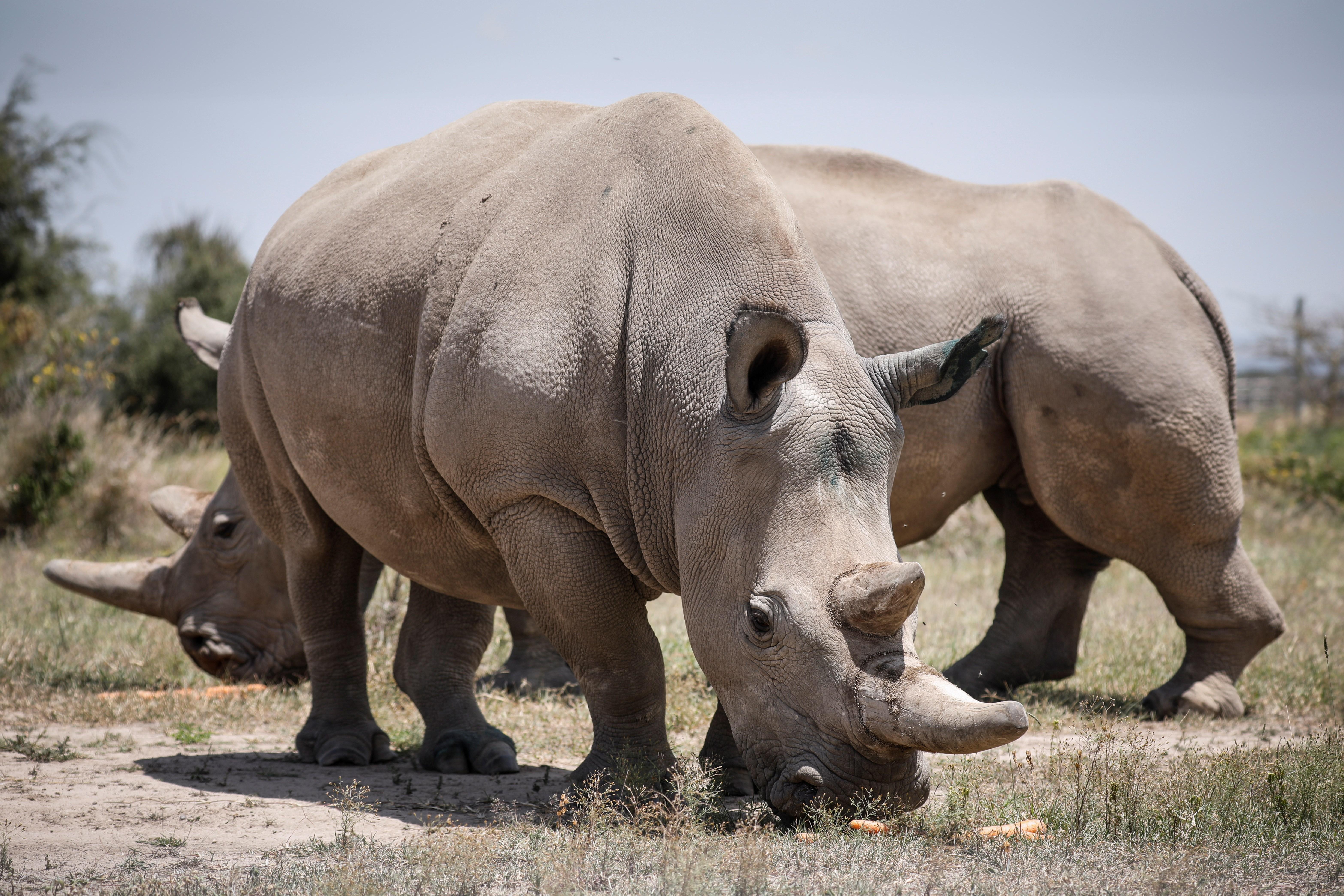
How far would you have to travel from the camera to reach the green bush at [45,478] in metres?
11.1

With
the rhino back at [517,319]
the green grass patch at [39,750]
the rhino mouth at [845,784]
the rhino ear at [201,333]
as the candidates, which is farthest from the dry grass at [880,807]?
the rhino ear at [201,333]

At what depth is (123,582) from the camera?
23.6ft

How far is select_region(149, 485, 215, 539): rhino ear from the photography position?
757 centimetres

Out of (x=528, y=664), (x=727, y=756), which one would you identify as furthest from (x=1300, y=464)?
(x=727, y=756)

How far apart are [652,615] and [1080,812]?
197 inches

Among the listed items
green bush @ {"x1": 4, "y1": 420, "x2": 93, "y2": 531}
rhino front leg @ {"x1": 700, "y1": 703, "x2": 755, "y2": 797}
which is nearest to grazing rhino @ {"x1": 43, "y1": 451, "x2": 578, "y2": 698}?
rhino front leg @ {"x1": 700, "y1": 703, "x2": 755, "y2": 797}

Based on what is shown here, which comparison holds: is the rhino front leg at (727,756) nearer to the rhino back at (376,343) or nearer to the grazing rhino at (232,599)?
the rhino back at (376,343)

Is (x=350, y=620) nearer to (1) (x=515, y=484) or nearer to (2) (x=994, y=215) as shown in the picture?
(1) (x=515, y=484)

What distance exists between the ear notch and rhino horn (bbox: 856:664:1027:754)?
0.85 metres

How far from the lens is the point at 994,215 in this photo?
6.23m

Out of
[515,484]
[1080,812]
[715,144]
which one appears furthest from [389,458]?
[1080,812]

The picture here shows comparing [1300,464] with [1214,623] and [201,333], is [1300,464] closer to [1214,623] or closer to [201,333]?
[1214,623]

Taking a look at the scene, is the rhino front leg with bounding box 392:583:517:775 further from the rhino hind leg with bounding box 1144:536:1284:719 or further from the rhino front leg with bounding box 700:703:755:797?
the rhino hind leg with bounding box 1144:536:1284:719

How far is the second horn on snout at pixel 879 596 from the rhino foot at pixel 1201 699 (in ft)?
10.6
